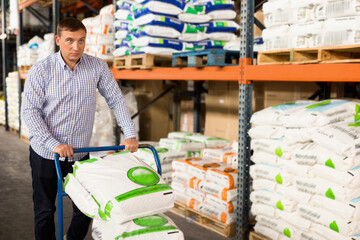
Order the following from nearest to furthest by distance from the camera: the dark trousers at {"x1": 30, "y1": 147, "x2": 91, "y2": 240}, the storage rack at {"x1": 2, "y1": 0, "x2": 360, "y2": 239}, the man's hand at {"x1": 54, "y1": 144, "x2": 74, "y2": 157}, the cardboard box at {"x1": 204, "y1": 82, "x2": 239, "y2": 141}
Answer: the man's hand at {"x1": 54, "y1": 144, "x2": 74, "y2": 157}
the dark trousers at {"x1": 30, "y1": 147, "x2": 91, "y2": 240}
the storage rack at {"x1": 2, "y1": 0, "x2": 360, "y2": 239}
the cardboard box at {"x1": 204, "y1": 82, "x2": 239, "y2": 141}

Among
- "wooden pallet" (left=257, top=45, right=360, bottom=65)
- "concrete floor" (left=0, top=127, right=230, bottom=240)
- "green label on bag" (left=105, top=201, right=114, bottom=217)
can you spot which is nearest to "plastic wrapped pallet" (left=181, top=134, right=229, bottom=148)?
"concrete floor" (left=0, top=127, right=230, bottom=240)

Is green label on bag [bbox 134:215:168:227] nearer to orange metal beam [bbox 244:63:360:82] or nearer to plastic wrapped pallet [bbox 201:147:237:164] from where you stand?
orange metal beam [bbox 244:63:360:82]

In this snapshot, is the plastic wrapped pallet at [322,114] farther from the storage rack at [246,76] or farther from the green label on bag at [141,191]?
the green label on bag at [141,191]

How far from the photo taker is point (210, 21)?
5.99 metres

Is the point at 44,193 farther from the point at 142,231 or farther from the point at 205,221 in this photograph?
the point at 205,221

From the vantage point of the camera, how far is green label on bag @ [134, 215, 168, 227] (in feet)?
7.96

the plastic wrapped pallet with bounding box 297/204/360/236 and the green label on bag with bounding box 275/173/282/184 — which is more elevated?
the green label on bag with bounding box 275/173/282/184

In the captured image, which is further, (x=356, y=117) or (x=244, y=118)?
(x=244, y=118)

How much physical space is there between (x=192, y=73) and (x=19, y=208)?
2952mm

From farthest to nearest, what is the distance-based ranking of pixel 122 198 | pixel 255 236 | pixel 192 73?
pixel 192 73 → pixel 255 236 → pixel 122 198

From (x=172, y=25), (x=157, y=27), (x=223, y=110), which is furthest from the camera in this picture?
(x=223, y=110)

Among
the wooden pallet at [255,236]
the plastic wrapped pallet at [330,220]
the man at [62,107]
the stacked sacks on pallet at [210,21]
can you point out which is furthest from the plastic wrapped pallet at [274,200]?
the stacked sacks on pallet at [210,21]

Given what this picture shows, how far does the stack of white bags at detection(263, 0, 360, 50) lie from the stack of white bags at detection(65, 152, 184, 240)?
1.93 metres

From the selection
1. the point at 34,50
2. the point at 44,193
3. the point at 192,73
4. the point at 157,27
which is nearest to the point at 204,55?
the point at 192,73
